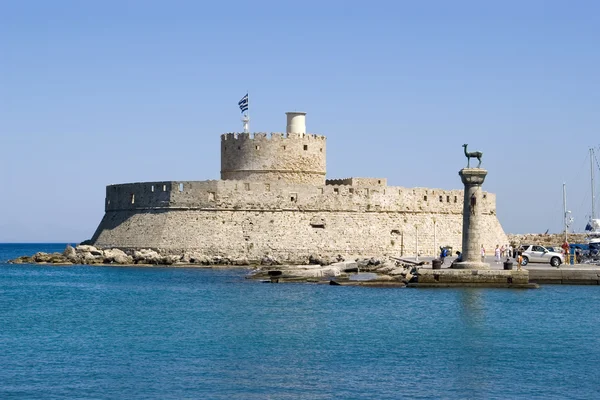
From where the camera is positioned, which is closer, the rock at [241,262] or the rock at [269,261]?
the rock at [269,261]

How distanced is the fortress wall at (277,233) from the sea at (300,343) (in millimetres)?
9606

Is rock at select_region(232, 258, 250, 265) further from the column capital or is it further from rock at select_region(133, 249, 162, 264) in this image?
the column capital

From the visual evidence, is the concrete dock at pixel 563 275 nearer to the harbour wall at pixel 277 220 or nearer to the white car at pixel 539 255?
the white car at pixel 539 255

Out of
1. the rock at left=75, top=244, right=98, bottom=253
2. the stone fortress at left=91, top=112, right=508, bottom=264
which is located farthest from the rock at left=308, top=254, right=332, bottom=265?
the rock at left=75, top=244, right=98, bottom=253

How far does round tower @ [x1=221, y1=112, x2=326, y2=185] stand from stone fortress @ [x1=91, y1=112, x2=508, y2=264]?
4 centimetres

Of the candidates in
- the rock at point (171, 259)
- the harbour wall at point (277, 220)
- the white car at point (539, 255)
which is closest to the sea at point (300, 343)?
the white car at point (539, 255)

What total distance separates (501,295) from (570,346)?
7617 millimetres

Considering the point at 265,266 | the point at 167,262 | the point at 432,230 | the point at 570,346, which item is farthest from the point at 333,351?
the point at 432,230

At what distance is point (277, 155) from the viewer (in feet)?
138

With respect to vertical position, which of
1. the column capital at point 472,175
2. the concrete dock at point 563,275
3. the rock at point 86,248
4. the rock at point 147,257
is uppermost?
the column capital at point 472,175

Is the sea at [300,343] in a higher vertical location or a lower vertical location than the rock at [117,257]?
lower

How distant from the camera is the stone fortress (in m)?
39.6

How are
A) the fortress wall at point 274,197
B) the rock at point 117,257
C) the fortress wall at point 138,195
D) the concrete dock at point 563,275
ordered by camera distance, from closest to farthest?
the concrete dock at point 563,275 → the fortress wall at point 274,197 → the rock at point 117,257 → the fortress wall at point 138,195

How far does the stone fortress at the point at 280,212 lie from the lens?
3956 centimetres
